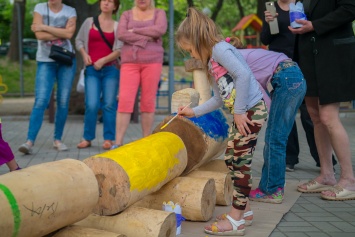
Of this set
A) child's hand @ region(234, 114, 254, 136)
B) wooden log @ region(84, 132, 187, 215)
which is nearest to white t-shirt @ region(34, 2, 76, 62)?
wooden log @ region(84, 132, 187, 215)

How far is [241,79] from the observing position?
12.9 feet

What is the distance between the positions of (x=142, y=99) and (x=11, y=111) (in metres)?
8.03

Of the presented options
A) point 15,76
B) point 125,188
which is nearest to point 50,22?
point 125,188

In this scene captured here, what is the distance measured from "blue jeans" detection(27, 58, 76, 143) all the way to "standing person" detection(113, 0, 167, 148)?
879 millimetres

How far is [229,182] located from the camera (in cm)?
495

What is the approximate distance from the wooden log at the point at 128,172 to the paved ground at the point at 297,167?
0.91 meters

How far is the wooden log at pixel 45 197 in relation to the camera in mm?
2965

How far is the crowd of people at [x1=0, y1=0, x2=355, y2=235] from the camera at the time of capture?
408 cm

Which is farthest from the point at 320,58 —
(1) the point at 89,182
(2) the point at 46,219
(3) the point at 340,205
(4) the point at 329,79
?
(2) the point at 46,219

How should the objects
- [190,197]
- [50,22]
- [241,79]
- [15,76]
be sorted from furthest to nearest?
1. [15,76]
2. [50,22]
3. [190,197]
4. [241,79]

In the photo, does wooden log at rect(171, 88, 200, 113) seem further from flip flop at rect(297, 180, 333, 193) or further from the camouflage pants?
the camouflage pants

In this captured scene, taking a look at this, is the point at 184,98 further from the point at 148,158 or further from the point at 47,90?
the point at 47,90

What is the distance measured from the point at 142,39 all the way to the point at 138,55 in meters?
0.20

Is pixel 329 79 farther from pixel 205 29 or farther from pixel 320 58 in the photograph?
pixel 205 29
